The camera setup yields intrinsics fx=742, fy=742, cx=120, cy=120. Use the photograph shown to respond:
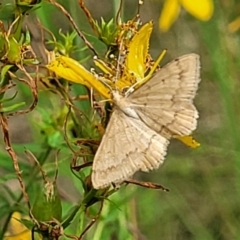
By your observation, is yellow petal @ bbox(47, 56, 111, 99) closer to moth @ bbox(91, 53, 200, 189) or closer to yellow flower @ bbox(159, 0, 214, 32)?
moth @ bbox(91, 53, 200, 189)

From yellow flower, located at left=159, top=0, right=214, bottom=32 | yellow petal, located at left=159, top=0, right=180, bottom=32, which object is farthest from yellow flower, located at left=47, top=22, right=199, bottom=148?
yellow petal, located at left=159, top=0, right=180, bottom=32

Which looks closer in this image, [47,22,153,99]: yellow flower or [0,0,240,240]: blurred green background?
[47,22,153,99]: yellow flower

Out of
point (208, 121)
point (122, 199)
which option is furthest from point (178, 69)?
point (208, 121)

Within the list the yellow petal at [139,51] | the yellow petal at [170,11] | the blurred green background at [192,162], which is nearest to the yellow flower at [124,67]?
the yellow petal at [139,51]

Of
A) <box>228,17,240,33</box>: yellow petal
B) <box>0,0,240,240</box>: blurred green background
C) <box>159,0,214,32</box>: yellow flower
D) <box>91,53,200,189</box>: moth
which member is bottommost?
<box>0,0,240,240</box>: blurred green background

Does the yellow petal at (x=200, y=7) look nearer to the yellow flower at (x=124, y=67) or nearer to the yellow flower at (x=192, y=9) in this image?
the yellow flower at (x=192, y=9)

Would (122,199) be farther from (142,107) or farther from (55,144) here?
(142,107)
